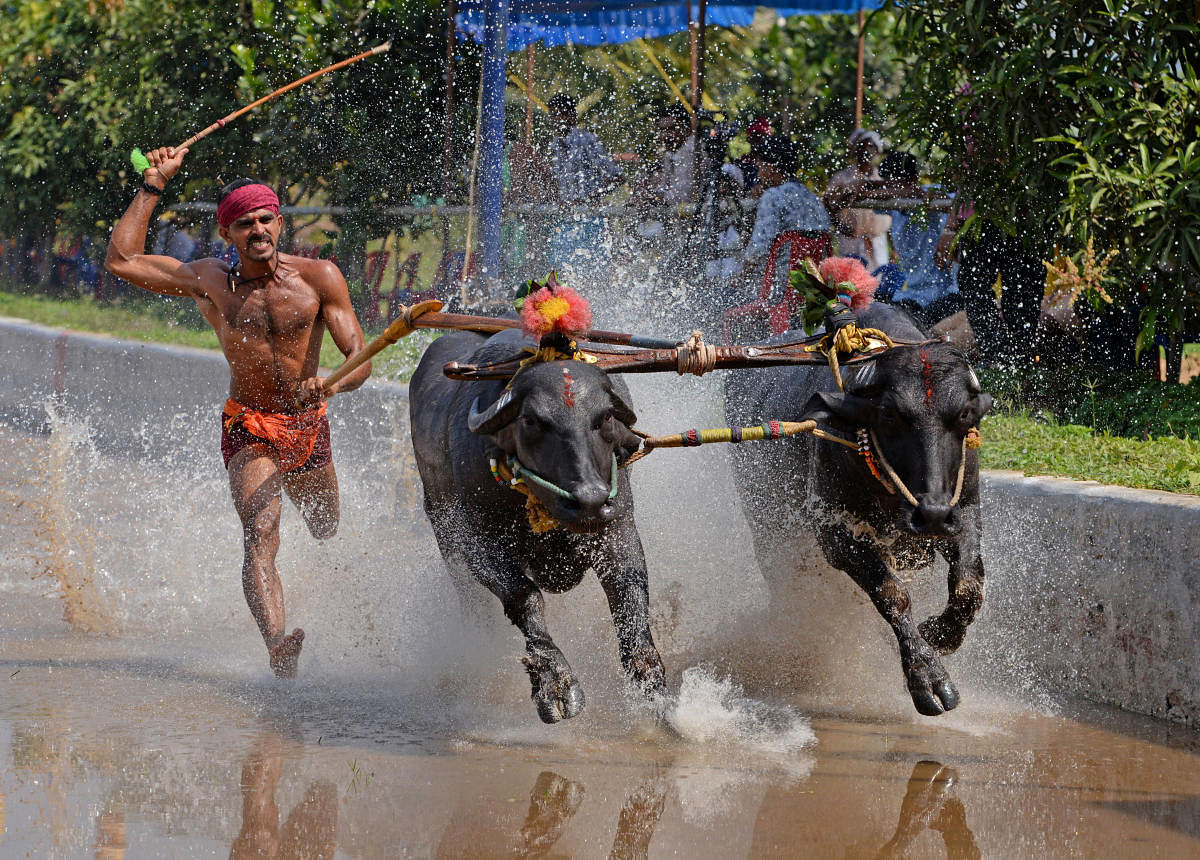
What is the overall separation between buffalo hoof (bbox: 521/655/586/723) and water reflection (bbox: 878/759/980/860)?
3.43 feet

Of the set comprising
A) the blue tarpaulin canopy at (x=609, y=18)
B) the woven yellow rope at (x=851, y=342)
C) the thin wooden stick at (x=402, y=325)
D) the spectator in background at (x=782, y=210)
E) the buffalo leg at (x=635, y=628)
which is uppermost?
the blue tarpaulin canopy at (x=609, y=18)

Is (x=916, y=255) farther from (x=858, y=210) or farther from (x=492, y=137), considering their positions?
(x=492, y=137)

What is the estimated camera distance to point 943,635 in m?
5.21

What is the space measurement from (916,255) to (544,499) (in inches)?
246

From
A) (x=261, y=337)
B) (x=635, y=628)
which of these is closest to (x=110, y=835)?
(x=635, y=628)

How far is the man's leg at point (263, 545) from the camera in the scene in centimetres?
552

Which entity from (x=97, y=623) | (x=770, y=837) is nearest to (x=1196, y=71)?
(x=770, y=837)

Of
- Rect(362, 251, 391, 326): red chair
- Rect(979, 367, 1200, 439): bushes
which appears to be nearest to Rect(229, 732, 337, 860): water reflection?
Rect(979, 367, 1200, 439): bushes

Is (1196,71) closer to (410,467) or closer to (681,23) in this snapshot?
(410,467)

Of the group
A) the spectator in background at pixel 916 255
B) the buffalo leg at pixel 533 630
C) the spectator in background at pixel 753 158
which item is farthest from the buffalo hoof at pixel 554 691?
the spectator in background at pixel 753 158

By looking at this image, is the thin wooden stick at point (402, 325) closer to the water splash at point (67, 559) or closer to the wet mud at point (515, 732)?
the wet mud at point (515, 732)

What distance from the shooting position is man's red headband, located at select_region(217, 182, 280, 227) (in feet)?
18.2

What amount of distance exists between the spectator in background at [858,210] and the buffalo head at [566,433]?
18.8ft

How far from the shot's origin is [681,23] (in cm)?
1371
